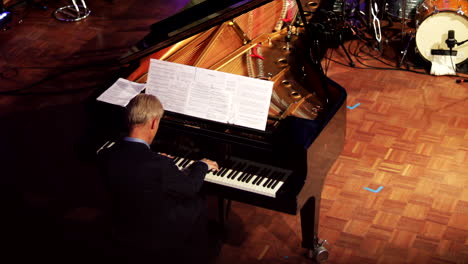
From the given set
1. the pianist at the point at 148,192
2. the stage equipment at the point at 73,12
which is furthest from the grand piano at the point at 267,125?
the stage equipment at the point at 73,12

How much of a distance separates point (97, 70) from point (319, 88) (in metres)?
3.35

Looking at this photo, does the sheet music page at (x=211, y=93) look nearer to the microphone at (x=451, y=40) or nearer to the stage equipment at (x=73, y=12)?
the microphone at (x=451, y=40)

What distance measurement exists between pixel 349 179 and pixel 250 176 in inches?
57.9

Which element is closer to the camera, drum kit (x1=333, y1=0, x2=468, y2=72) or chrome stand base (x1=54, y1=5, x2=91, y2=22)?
drum kit (x1=333, y1=0, x2=468, y2=72)

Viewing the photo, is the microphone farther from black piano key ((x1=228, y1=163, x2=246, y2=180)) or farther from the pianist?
the pianist

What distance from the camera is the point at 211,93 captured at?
11.0 feet

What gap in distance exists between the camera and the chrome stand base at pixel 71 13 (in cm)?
743

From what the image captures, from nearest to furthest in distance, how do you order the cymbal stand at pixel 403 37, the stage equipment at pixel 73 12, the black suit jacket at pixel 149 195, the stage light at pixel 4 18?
the black suit jacket at pixel 149 195
the cymbal stand at pixel 403 37
the stage light at pixel 4 18
the stage equipment at pixel 73 12

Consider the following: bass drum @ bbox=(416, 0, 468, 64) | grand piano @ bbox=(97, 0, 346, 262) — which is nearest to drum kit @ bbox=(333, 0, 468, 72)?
bass drum @ bbox=(416, 0, 468, 64)

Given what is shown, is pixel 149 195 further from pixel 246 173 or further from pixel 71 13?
pixel 71 13

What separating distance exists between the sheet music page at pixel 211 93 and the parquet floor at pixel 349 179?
1.79 feet

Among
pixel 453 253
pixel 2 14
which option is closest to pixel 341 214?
pixel 453 253

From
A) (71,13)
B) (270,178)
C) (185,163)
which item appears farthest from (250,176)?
(71,13)

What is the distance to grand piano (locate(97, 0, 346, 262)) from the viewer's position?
328cm
